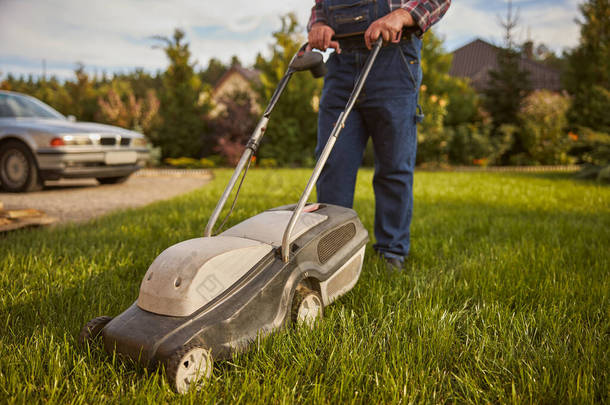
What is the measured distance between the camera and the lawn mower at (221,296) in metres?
1.39

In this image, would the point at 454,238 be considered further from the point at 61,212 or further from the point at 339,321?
the point at 61,212

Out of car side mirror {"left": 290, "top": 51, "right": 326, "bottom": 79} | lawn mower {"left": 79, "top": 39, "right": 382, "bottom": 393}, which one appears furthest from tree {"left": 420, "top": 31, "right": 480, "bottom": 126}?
lawn mower {"left": 79, "top": 39, "right": 382, "bottom": 393}

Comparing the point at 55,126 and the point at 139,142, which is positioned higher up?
the point at 55,126

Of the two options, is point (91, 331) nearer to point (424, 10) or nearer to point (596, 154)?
point (424, 10)

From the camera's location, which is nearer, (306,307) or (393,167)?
(306,307)

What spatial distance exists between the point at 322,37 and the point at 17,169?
5.52 metres

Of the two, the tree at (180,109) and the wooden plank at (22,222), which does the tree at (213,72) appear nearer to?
the tree at (180,109)

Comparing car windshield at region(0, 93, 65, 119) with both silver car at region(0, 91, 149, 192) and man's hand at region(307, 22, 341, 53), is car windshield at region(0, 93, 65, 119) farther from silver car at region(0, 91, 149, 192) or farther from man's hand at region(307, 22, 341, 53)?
man's hand at region(307, 22, 341, 53)

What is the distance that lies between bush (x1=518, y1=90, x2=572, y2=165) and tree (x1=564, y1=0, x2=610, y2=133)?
446mm

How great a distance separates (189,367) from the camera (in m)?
1.37

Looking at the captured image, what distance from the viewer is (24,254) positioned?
2.76 metres

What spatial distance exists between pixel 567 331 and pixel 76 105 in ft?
55.4

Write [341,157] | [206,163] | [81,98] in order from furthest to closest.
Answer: [81,98] < [206,163] < [341,157]

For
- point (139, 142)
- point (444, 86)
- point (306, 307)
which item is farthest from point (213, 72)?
point (306, 307)
